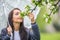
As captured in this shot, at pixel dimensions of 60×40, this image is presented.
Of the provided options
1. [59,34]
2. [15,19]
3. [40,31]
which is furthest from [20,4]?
[59,34]

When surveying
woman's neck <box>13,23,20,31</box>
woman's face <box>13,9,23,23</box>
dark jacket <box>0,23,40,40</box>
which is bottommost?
dark jacket <box>0,23,40,40</box>

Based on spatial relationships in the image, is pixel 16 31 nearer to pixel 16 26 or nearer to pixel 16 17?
pixel 16 26

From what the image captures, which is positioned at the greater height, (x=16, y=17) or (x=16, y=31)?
→ (x=16, y=17)

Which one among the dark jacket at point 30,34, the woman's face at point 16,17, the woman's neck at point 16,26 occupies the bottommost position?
the dark jacket at point 30,34

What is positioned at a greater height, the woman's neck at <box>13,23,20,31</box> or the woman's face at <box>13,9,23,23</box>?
the woman's face at <box>13,9,23,23</box>

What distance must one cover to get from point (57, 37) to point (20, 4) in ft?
1.68

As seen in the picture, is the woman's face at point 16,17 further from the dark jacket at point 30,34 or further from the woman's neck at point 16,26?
the dark jacket at point 30,34

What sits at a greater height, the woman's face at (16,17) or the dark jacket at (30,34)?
the woman's face at (16,17)

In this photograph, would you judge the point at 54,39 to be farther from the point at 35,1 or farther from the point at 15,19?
the point at 35,1

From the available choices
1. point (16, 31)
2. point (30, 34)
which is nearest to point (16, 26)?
point (16, 31)

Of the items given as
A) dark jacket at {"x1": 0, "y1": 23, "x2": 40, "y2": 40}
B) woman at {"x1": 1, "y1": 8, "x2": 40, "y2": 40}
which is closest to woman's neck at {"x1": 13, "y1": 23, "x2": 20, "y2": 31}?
woman at {"x1": 1, "y1": 8, "x2": 40, "y2": 40}

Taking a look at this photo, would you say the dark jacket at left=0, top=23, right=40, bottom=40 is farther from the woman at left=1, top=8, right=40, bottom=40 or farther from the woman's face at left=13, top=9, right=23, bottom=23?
the woman's face at left=13, top=9, right=23, bottom=23

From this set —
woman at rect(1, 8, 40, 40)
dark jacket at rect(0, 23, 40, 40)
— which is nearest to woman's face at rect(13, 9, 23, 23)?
woman at rect(1, 8, 40, 40)

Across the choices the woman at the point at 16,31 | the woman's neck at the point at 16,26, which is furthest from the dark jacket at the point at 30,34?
the woman's neck at the point at 16,26
